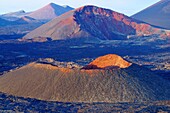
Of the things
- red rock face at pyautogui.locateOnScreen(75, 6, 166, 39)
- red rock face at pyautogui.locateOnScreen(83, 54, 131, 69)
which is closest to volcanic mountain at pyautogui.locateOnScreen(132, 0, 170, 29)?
red rock face at pyautogui.locateOnScreen(75, 6, 166, 39)

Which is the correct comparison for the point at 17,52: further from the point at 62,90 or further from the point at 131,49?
the point at 62,90

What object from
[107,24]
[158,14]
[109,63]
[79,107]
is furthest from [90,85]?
[158,14]

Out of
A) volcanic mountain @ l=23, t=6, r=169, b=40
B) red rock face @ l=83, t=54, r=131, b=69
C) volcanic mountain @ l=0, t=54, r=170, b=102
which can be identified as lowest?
volcanic mountain @ l=0, t=54, r=170, b=102

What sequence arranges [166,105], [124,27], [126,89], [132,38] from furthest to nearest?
[124,27], [132,38], [126,89], [166,105]

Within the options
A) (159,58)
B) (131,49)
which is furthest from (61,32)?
(159,58)

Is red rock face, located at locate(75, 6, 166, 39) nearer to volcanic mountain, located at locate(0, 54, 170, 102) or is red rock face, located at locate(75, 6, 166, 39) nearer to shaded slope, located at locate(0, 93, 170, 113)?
volcanic mountain, located at locate(0, 54, 170, 102)

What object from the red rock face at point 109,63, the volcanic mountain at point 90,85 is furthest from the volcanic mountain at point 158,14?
the volcanic mountain at point 90,85
